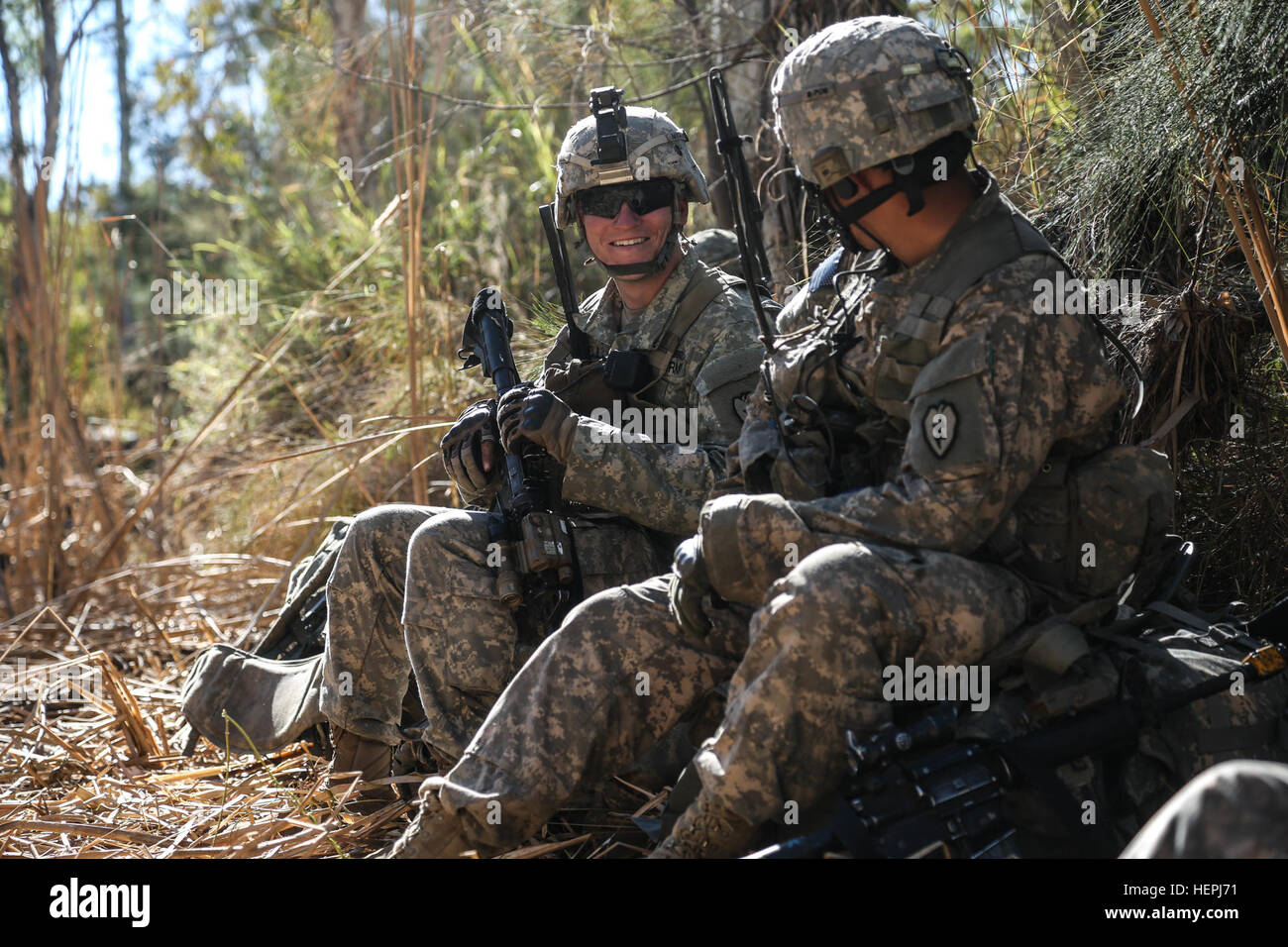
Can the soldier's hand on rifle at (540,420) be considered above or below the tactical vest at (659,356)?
below

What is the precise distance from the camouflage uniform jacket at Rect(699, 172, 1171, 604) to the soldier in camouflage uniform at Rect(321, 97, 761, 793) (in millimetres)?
598

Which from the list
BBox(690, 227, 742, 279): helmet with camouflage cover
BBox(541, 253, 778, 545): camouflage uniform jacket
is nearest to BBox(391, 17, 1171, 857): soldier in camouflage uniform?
BBox(541, 253, 778, 545): camouflage uniform jacket

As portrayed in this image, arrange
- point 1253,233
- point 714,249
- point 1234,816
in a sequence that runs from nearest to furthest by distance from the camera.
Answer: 1. point 1234,816
2. point 1253,233
3. point 714,249

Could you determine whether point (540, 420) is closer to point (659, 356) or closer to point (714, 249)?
point (659, 356)

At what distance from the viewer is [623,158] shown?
3363mm

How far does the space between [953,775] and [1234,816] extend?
722 mm

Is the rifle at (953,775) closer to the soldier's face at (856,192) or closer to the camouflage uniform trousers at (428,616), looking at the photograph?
the soldier's face at (856,192)

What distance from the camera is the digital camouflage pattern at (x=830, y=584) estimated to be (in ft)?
7.30

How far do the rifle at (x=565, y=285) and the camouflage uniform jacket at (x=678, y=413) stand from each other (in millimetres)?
113

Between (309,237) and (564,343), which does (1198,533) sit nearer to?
(564,343)

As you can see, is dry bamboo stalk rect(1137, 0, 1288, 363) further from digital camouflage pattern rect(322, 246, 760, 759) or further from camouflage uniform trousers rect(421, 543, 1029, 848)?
digital camouflage pattern rect(322, 246, 760, 759)

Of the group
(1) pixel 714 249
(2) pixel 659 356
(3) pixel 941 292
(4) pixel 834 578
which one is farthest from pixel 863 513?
(1) pixel 714 249

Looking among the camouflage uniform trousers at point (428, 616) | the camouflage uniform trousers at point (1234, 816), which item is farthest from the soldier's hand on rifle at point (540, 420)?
the camouflage uniform trousers at point (1234, 816)
